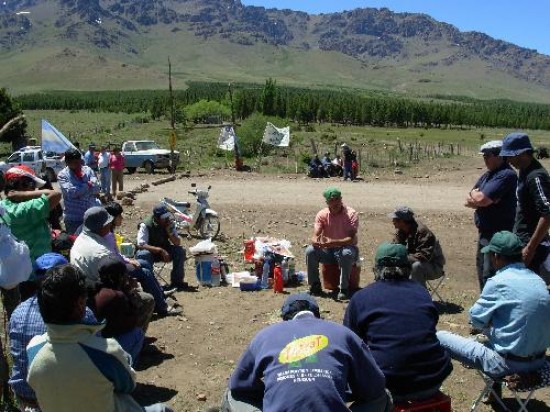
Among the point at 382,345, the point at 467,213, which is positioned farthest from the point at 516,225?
the point at 467,213

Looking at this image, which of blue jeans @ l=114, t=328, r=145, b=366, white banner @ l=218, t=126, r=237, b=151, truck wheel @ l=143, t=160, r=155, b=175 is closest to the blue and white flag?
blue jeans @ l=114, t=328, r=145, b=366

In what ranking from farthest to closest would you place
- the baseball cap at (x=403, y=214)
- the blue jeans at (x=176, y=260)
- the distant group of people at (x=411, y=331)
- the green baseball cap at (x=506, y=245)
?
the blue jeans at (x=176, y=260)
the baseball cap at (x=403, y=214)
the green baseball cap at (x=506, y=245)
the distant group of people at (x=411, y=331)

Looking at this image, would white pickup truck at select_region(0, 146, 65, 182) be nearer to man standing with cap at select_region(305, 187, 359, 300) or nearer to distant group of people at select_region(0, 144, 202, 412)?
distant group of people at select_region(0, 144, 202, 412)

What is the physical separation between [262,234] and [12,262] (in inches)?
330

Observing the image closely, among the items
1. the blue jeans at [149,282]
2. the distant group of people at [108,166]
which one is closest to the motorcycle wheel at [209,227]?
the blue jeans at [149,282]

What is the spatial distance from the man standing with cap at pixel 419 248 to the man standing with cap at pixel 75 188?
3930 millimetres

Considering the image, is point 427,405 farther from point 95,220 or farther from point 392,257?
point 95,220

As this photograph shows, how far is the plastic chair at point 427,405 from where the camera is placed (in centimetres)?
409

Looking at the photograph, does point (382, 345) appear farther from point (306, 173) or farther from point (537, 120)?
point (537, 120)

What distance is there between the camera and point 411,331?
412 cm

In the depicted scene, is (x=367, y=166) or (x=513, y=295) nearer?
(x=513, y=295)

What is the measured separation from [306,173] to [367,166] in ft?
15.0

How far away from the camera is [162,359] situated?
640 centimetres

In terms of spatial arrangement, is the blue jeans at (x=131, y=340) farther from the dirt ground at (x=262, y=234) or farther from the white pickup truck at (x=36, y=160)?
the white pickup truck at (x=36, y=160)
